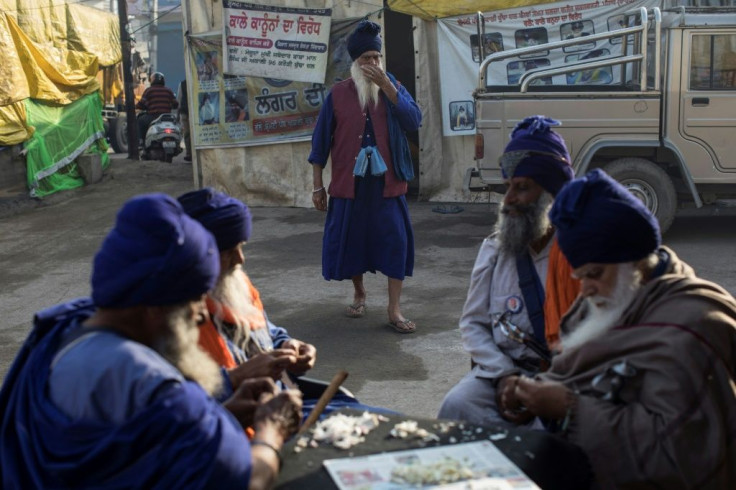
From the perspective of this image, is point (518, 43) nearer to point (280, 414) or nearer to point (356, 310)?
point (356, 310)

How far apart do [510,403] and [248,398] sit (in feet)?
2.92

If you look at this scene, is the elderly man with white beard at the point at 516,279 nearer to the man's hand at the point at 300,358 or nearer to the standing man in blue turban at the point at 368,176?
the man's hand at the point at 300,358

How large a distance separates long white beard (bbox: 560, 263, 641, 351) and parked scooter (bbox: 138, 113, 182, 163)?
14.1 meters

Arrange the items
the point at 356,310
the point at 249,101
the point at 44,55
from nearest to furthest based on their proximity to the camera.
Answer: the point at 356,310
the point at 249,101
the point at 44,55

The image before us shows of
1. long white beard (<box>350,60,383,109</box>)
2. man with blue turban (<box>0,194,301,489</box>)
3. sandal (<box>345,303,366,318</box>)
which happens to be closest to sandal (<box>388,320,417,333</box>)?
sandal (<box>345,303,366,318</box>)

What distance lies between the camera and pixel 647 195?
8.92 meters

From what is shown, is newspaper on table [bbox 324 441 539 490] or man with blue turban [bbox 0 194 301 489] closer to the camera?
man with blue turban [bbox 0 194 301 489]

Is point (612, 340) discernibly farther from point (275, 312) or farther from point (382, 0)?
point (382, 0)

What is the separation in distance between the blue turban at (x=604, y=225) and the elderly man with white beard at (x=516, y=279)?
2.07ft

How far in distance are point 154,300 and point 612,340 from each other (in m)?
1.29

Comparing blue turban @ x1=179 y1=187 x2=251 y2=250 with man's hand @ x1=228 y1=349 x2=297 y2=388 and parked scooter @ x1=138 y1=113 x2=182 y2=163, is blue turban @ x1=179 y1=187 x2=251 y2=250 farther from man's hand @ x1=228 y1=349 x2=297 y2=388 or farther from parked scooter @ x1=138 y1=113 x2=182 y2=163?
parked scooter @ x1=138 y1=113 x2=182 y2=163

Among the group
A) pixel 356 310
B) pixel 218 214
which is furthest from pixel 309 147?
pixel 218 214

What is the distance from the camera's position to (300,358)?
3227mm

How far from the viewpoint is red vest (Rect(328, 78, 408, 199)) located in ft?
20.2
